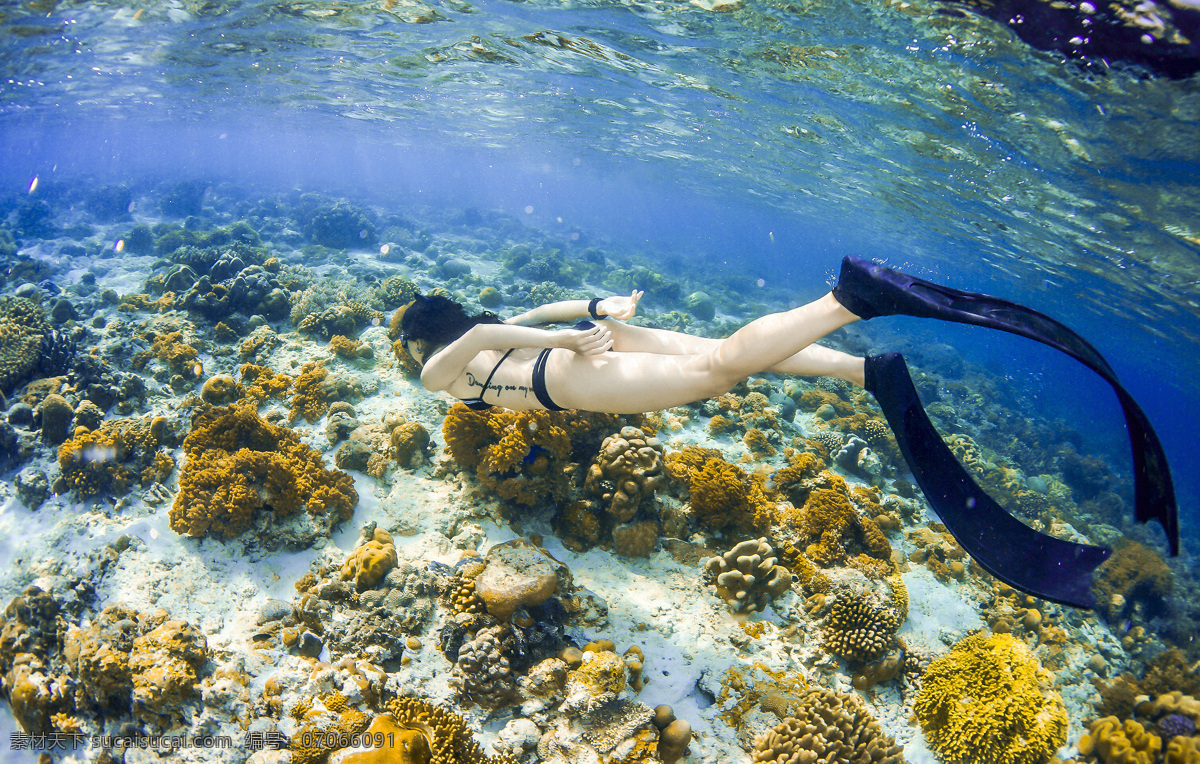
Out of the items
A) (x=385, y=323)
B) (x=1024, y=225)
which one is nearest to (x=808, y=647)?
(x=385, y=323)

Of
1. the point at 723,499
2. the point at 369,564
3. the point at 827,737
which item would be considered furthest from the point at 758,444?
the point at 369,564

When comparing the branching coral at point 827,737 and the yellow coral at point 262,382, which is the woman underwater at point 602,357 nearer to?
the branching coral at point 827,737

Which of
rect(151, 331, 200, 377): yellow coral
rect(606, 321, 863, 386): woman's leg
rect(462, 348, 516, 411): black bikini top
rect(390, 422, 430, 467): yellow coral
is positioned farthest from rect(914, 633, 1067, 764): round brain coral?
rect(151, 331, 200, 377): yellow coral

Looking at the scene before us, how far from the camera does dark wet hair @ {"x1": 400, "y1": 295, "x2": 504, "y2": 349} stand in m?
4.39

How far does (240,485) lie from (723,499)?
5593 millimetres

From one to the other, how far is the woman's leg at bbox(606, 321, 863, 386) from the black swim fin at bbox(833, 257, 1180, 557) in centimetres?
53

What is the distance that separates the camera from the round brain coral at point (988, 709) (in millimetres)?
4062

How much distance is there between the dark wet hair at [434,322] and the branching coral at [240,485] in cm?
249

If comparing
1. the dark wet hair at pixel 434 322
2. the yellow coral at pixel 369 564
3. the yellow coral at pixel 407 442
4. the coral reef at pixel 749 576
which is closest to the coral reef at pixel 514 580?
the yellow coral at pixel 369 564

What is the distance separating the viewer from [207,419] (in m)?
6.21

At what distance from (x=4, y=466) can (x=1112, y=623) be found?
54.8 feet

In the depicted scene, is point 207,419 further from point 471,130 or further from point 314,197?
point 471,130

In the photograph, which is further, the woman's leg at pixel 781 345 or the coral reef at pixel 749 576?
the coral reef at pixel 749 576

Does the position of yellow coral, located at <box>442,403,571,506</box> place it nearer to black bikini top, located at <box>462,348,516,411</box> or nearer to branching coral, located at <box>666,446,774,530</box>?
black bikini top, located at <box>462,348,516,411</box>
